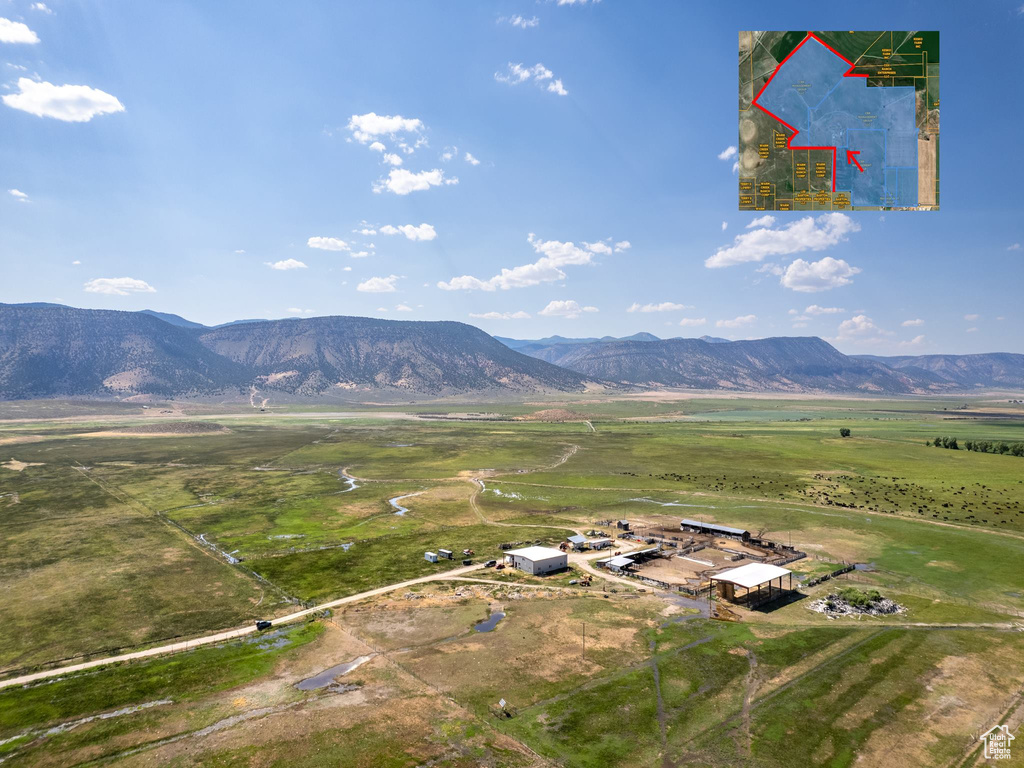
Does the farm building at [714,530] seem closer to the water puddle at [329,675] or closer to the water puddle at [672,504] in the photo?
the water puddle at [672,504]

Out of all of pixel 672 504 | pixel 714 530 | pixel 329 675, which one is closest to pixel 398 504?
pixel 672 504

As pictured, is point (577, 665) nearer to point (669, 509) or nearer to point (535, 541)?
point (535, 541)

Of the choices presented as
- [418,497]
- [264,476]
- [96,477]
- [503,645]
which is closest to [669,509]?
[418,497]

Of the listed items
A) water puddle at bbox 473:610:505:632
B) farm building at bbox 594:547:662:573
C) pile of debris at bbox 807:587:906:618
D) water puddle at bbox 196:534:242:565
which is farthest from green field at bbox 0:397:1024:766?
farm building at bbox 594:547:662:573

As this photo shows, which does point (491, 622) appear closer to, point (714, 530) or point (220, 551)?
point (714, 530)

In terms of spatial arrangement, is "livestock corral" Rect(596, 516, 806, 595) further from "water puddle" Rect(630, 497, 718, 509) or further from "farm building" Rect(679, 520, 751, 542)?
"water puddle" Rect(630, 497, 718, 509)
